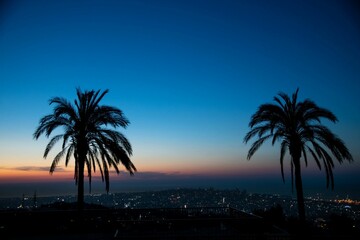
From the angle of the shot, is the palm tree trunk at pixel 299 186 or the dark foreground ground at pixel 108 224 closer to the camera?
the dark foreground ground at pixel 108 224

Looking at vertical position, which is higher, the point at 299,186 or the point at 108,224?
the point at 299,186

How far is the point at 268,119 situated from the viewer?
1513cm

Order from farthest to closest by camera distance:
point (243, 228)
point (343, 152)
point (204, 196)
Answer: point (204, 196)
point (343, 152)
point (243, 228)

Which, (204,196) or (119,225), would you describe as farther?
(204,196)

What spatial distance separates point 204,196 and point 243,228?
50.2m

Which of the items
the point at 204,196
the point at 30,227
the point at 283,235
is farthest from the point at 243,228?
the point at 204,196

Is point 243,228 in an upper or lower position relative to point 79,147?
lower

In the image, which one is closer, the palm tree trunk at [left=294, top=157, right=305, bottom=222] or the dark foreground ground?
the dark foreground ground

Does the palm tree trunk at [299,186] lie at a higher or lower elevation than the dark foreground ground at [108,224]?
higher

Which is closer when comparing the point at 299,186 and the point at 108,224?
the point at 108,224

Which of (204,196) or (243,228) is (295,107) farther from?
(204,196)

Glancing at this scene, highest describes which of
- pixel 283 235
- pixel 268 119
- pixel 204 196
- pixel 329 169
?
pixel 268 119

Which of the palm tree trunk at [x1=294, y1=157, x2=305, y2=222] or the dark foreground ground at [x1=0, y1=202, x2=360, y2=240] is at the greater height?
the palm tree trunk at [x1=294, y1=157, x2=305, y2=222]

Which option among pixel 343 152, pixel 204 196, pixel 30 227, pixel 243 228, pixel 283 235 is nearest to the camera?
pixel 283 235
